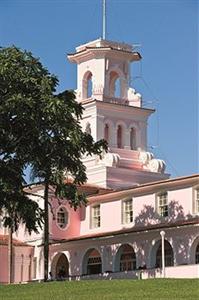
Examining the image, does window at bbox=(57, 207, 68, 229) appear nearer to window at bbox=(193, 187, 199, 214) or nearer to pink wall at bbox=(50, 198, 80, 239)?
pink wall at bbox=(50, 198, 80, 239)

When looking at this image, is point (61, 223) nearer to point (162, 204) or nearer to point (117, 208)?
point (117, 208)

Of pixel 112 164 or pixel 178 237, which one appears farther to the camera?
pixel 112 164

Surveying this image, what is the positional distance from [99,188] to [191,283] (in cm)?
2996

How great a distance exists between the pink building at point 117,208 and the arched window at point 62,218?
0.07 meters

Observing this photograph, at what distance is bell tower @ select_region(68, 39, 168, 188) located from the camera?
218 feet

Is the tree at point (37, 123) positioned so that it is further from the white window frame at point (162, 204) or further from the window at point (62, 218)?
the window at point (62, 218)

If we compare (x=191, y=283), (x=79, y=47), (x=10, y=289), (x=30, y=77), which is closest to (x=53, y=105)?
(x=30, y=77)

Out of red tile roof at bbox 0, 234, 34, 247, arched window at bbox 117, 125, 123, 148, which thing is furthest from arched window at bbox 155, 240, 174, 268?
arched window at bbox 117, 125, 123, 148

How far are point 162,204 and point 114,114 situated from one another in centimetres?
1769

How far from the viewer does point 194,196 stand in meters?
51.0

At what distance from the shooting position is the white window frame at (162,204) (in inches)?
2073

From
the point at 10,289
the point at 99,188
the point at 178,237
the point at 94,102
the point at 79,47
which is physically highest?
the point at 79,47

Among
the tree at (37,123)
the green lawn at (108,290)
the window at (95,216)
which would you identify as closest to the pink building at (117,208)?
the window at (95,216)

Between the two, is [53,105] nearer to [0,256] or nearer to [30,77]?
[30,77]
